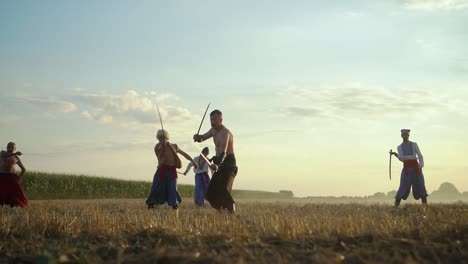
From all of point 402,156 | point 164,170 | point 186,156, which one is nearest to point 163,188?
point 164,170

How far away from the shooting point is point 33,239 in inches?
272

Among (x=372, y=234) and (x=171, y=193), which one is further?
(x=171, y=193)

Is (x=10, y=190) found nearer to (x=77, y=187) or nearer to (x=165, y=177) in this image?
(x=165, y=177)

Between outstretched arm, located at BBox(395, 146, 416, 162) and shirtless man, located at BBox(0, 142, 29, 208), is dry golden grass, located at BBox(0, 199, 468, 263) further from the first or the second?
outstretched arm, located at BBox(395, 146, 416, 162)

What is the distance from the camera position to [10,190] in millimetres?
14383

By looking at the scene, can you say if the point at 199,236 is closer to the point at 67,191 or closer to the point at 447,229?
the point at 447,229

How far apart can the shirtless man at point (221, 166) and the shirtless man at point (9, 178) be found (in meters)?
6.34

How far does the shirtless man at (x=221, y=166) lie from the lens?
408 inches

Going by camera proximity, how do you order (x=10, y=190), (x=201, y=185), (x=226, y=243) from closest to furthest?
(x=226, y=243) < (x=10, y=190) < (x=201, y=185)

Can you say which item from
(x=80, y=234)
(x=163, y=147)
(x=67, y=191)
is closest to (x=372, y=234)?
(x=80, y=234)

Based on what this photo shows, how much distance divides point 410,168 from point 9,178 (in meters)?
11.3

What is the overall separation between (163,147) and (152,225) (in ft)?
20.1

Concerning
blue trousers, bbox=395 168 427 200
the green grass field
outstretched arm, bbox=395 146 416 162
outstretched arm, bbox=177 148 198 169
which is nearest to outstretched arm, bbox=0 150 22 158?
outstretched arm, bbox=177 148 198 169

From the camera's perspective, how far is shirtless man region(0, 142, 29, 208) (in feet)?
46.8
